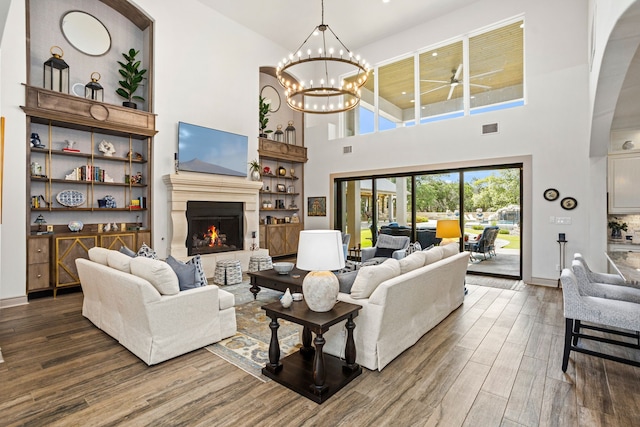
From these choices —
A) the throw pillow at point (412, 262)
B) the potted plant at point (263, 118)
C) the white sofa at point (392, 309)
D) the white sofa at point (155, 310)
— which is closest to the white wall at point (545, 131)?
the white sofa at point (392, 309)

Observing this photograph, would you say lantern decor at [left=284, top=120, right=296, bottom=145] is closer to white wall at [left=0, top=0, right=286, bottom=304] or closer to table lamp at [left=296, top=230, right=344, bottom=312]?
white wall at [left=0, top=0, right=286, bottom=304]

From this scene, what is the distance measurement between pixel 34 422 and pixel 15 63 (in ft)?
16.8

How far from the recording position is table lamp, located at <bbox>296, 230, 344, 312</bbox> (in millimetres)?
2510

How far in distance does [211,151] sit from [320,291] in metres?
5.50

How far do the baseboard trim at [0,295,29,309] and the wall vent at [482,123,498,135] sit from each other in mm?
8614

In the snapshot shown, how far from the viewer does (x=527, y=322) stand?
395 cm

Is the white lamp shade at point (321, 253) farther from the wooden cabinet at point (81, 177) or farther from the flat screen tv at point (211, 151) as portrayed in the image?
the flat screen tv at point (211, 151)

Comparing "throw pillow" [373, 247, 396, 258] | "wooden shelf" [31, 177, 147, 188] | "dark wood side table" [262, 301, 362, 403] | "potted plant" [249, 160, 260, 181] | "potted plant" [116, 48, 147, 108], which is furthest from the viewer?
"potted plant" [249, 160, 260, 181]

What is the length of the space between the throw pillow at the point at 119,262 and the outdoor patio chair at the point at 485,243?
21.1ft

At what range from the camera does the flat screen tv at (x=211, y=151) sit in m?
6.57

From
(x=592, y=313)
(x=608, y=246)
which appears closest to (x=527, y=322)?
(x=592, y=313)

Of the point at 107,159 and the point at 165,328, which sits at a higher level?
the point at 107,159

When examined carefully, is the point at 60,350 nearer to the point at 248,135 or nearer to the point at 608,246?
the point at 248,135

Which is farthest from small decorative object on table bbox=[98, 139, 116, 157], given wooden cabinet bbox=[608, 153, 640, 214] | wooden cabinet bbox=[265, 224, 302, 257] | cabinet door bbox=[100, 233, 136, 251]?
wooden cabinet bbox=[608, 153, 640, 214]
